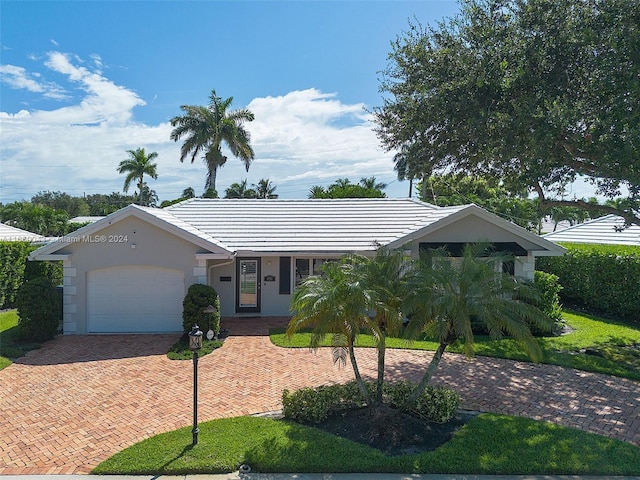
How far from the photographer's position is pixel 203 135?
36844mm

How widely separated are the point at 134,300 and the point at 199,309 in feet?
9.28

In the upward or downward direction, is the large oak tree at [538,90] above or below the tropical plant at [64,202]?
below

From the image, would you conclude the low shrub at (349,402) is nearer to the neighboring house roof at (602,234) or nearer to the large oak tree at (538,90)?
the large oak tree at (538,90)

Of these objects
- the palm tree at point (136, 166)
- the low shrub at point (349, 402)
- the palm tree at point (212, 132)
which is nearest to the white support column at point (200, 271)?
the low shrub at point (349, 402)

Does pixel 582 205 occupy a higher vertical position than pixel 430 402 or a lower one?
higher

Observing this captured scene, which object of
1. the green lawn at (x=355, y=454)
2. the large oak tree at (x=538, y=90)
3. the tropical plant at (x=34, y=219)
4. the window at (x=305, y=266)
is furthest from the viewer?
the tropical plant at (x=34, y=219)

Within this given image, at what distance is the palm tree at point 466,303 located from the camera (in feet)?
22.1

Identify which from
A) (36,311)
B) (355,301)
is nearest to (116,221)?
(36,311)

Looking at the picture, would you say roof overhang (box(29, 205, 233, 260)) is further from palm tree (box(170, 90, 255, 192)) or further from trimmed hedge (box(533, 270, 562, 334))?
palm tree (box(170, 90, 255, 192))

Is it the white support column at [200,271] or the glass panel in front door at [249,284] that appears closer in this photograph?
the white support column at [200,271]

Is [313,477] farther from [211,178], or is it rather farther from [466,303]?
[211,178]

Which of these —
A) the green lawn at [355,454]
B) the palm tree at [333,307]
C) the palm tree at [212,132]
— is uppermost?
the palm tree at [212,132]

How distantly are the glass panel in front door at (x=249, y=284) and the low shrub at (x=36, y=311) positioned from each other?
6361 mm

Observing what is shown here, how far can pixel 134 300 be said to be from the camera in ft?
45.8
